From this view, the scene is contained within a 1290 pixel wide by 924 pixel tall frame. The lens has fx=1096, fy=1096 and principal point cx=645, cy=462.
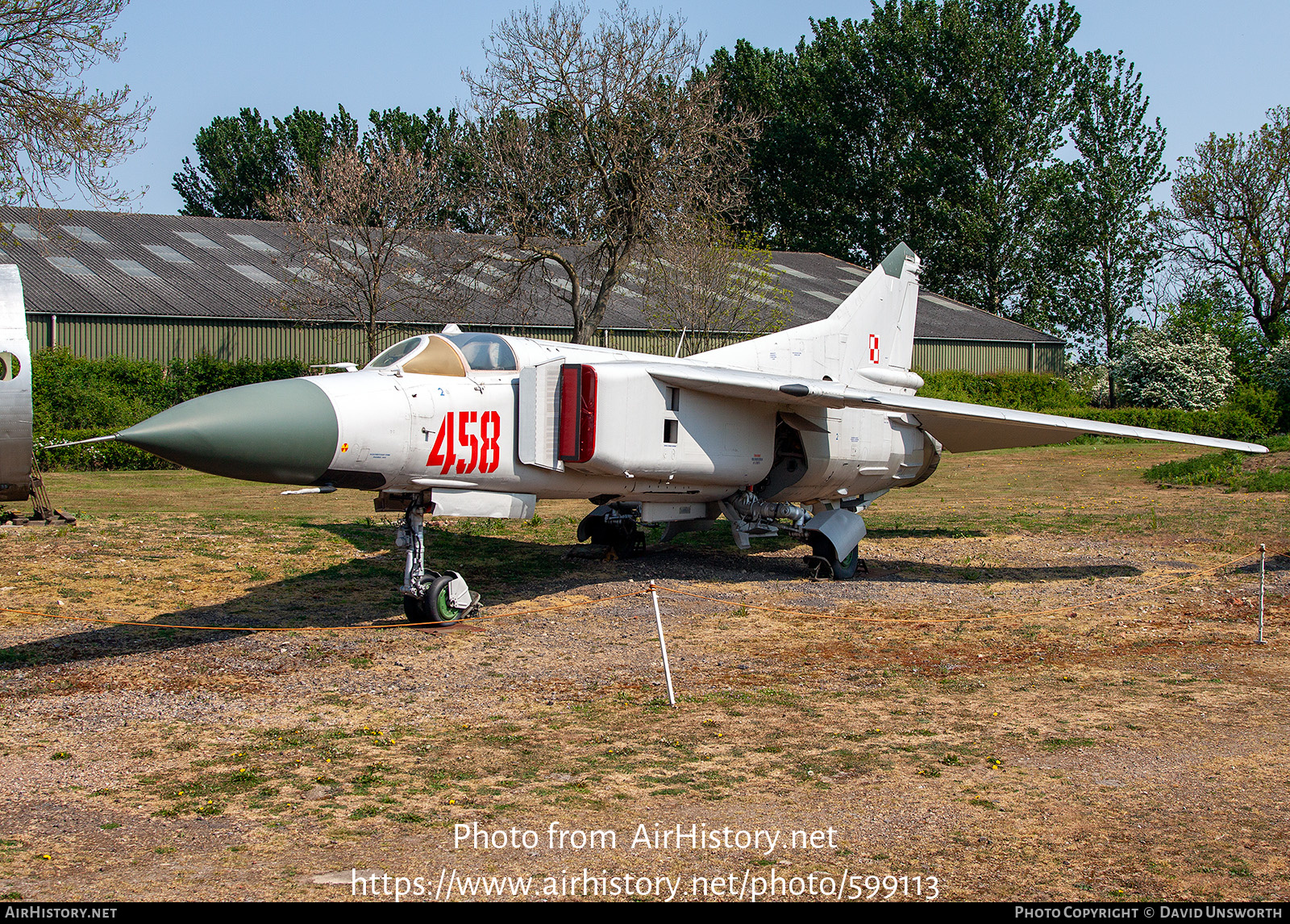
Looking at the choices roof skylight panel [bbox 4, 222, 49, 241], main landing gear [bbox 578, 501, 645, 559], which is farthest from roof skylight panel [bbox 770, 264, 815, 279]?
main landing gear [bbox 578, 501, 645, 559]

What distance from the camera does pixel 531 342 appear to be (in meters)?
12.4

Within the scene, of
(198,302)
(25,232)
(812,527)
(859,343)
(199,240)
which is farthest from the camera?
(199,240)

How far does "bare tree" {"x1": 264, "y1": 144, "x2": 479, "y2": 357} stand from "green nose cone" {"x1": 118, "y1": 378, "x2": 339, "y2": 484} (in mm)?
24088

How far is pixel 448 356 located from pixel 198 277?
2930 cm

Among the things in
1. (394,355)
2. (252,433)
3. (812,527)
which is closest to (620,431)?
(394,355)

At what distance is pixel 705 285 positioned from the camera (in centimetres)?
3494

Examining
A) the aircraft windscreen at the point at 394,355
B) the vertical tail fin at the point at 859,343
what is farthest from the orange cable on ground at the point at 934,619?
the aircraft windscreen at the point at 394,355

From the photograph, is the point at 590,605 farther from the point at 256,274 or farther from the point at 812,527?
the point at 256,274

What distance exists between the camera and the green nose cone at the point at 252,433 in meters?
8.62

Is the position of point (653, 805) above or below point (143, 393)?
below

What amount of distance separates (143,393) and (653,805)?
29.8 meters

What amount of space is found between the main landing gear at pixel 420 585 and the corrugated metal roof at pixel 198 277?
68.2 ft

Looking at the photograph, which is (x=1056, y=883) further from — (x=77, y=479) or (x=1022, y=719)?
(x=77, y=479)

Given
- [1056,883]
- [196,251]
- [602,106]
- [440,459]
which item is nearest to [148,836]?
[1056,883]
